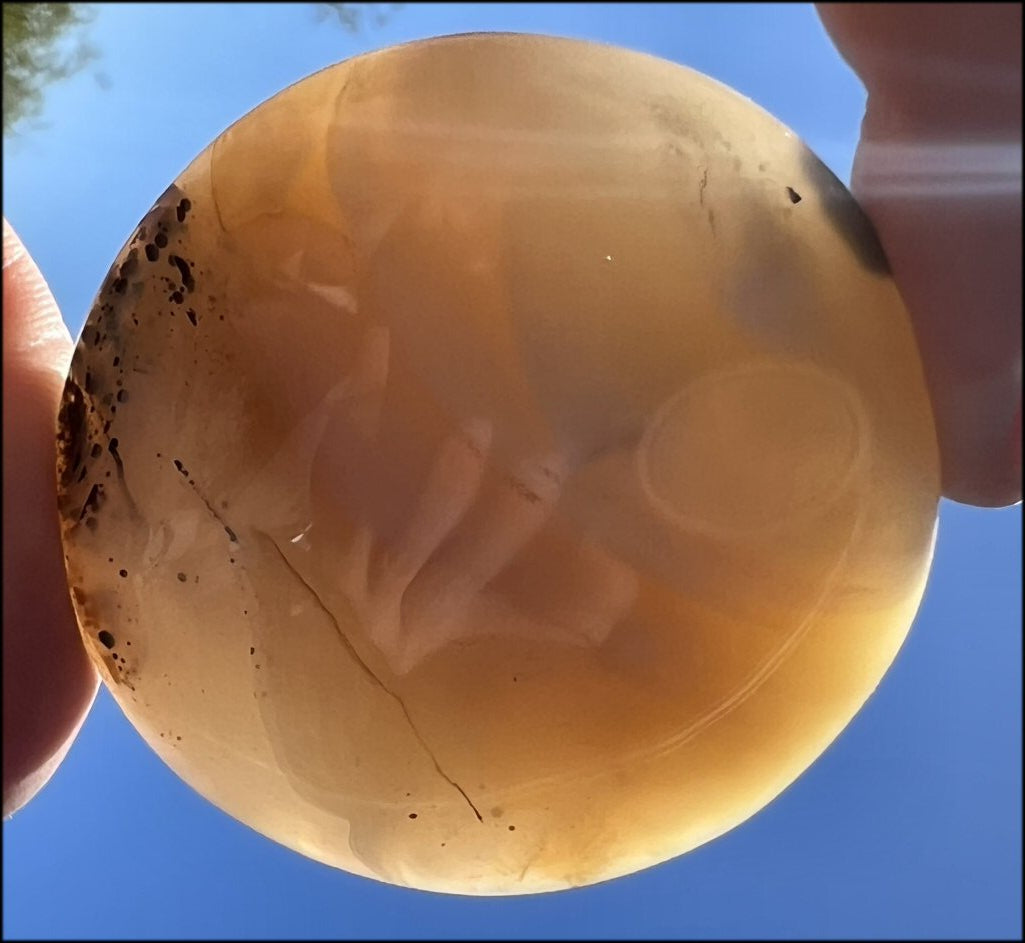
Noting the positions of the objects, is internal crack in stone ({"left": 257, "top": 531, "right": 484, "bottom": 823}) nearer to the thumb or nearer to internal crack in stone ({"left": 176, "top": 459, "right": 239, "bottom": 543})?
internal crack in stone ({"left": 176, "top": 459, "right": 239, "bottom": 543})

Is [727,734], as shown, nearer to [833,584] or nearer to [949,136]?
[833,584]

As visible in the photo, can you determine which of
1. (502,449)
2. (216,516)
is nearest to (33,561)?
(216,516)

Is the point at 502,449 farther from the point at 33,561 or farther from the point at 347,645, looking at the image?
the point at 33,561

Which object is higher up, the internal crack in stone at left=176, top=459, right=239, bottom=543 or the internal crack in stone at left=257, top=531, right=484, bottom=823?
the internal crack in stone at left=176, top=459, right=239, bottom=543

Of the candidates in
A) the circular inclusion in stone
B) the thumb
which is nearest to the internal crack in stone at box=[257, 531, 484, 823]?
the circular inclusion in stone

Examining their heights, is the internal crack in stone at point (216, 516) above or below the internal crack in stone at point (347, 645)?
above

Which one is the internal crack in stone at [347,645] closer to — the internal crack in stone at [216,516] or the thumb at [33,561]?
the internal crack in stone at [216,516]

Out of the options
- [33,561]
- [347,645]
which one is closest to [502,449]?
[347,645]

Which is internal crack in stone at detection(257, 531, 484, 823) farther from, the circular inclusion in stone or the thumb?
the thumb

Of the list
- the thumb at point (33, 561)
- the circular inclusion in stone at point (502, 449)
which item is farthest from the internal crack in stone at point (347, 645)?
the thumb at point (33, 561)
